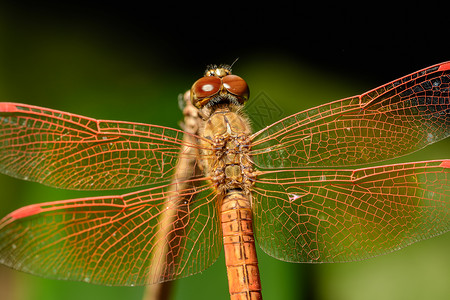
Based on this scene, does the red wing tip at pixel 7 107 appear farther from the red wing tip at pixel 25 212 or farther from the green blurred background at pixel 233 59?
the green blurred background at pixel 233 59

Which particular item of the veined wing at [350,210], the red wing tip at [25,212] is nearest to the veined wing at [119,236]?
the red wing tip at [25,212]

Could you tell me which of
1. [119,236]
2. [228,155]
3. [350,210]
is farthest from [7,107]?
[350,210]

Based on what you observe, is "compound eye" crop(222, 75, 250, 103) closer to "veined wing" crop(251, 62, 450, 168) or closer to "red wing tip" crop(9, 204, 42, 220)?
"veined wing" crop(251, 62, 450, 168)

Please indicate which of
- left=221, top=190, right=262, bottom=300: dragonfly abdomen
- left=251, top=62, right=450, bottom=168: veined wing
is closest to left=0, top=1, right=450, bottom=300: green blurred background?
left=251, top=62, right=450, bottom=168: veined wing

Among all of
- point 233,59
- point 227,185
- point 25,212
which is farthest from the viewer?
point 233,59

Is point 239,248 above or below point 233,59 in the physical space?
below

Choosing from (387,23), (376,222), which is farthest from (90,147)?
(387,23)

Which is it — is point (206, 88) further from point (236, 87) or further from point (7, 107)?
point (7, 107)
